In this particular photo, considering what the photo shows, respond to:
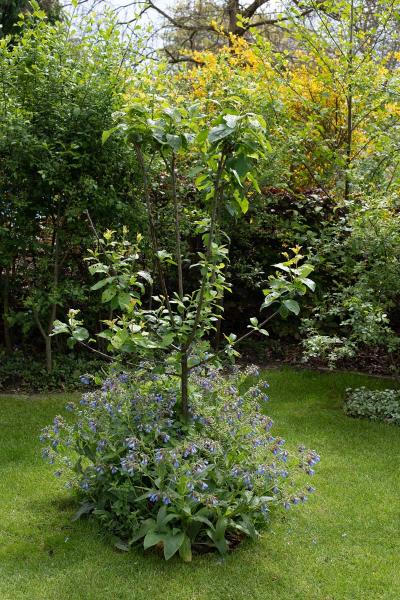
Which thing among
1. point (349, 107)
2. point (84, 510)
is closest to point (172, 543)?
point (84, 510)

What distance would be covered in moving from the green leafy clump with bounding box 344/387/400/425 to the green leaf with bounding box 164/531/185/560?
282 cm

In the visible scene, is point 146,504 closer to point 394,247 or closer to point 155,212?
point 394,247

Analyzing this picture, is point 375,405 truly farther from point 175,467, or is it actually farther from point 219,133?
point 219,133

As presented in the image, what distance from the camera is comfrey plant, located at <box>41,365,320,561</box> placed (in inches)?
132

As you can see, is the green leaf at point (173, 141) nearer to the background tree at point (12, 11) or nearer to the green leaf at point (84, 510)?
the green leaf at point (84, 510)

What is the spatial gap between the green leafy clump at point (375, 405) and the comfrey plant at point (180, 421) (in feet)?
6.77

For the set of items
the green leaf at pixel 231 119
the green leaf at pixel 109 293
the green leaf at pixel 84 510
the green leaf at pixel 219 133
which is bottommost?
the green leaf at pixel 84 510

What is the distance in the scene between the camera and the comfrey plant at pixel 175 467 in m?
3.36

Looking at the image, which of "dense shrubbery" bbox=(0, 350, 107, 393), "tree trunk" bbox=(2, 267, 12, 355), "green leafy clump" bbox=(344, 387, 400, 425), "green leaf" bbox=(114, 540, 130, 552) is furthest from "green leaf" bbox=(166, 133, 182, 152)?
"tree trunk" bbox=(2, 267, 12, 355)

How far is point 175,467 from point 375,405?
303 cm

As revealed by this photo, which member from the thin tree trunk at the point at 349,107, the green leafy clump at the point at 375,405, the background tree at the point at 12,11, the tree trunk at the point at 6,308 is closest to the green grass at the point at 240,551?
the green leafy clump at the point at 375,405

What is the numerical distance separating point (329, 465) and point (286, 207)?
12.4ft

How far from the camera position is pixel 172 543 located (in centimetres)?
330

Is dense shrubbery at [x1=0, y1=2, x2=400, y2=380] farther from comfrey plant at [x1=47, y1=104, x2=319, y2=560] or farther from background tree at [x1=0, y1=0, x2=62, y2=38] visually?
background tree at [x1=0, y1=0, x2=62, y2=38]
